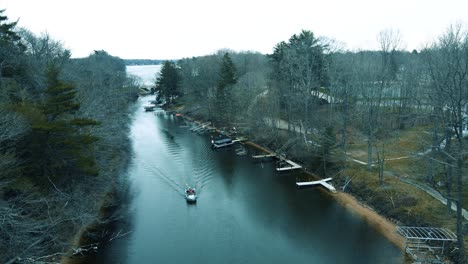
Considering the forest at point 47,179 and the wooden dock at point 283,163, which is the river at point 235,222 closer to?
the wooden dock at point 283,163

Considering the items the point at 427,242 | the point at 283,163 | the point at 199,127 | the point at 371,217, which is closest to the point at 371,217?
the point at 371,217

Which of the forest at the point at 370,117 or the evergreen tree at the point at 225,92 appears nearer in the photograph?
the forest at the point at 370,117

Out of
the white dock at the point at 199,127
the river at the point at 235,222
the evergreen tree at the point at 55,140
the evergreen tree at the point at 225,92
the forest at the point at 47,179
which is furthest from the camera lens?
the white dock at the point at 199,127

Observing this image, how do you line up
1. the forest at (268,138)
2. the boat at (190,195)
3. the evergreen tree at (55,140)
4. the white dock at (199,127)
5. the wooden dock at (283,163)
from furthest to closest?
the white dock at (199,127)
the wooden dock at (283,163)
the boat at (190,195)
the evergreen tree at (55,140)
the forest at (268,138)

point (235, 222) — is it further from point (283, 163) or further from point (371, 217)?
point (283, 163)

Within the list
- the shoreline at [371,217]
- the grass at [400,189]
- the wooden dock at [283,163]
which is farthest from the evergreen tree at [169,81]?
the shoreline at [371,217]

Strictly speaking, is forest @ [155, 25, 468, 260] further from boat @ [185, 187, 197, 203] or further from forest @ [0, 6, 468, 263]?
boat @ [185, 187, 197, 203]
